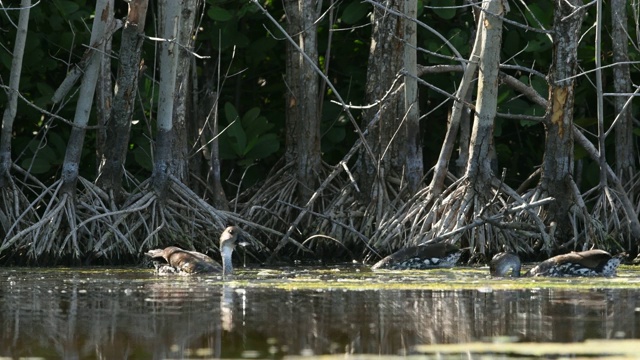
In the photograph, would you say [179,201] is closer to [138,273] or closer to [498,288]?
[138,273]

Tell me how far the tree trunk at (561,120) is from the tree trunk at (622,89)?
53.8 inches

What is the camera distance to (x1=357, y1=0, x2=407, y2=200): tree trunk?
15.3 metres

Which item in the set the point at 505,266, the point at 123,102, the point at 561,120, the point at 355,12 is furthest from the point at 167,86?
the point at 505,266

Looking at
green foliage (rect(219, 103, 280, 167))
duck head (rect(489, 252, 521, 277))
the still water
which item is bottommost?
the still water

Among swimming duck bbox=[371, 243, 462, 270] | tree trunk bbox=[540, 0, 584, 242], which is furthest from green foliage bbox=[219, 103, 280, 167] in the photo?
swimming duck bbox=[371, 243, 462, 270]

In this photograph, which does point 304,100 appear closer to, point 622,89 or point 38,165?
point 38,165

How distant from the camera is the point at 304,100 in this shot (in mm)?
16094

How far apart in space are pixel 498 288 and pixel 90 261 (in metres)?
5.34

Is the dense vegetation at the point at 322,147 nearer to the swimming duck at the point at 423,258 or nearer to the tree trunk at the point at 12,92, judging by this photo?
the tree trunk at the point at 12,92

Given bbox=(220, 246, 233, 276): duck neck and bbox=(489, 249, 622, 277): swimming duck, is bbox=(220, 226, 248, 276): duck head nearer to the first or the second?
bbox=(220, 246, 233, 276): duck neck

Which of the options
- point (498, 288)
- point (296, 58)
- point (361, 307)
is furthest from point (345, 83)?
point (361, 307)

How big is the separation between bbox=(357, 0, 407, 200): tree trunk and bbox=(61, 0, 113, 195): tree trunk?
10.1 feet

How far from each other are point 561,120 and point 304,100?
3143 mm

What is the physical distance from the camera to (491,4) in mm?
14273
